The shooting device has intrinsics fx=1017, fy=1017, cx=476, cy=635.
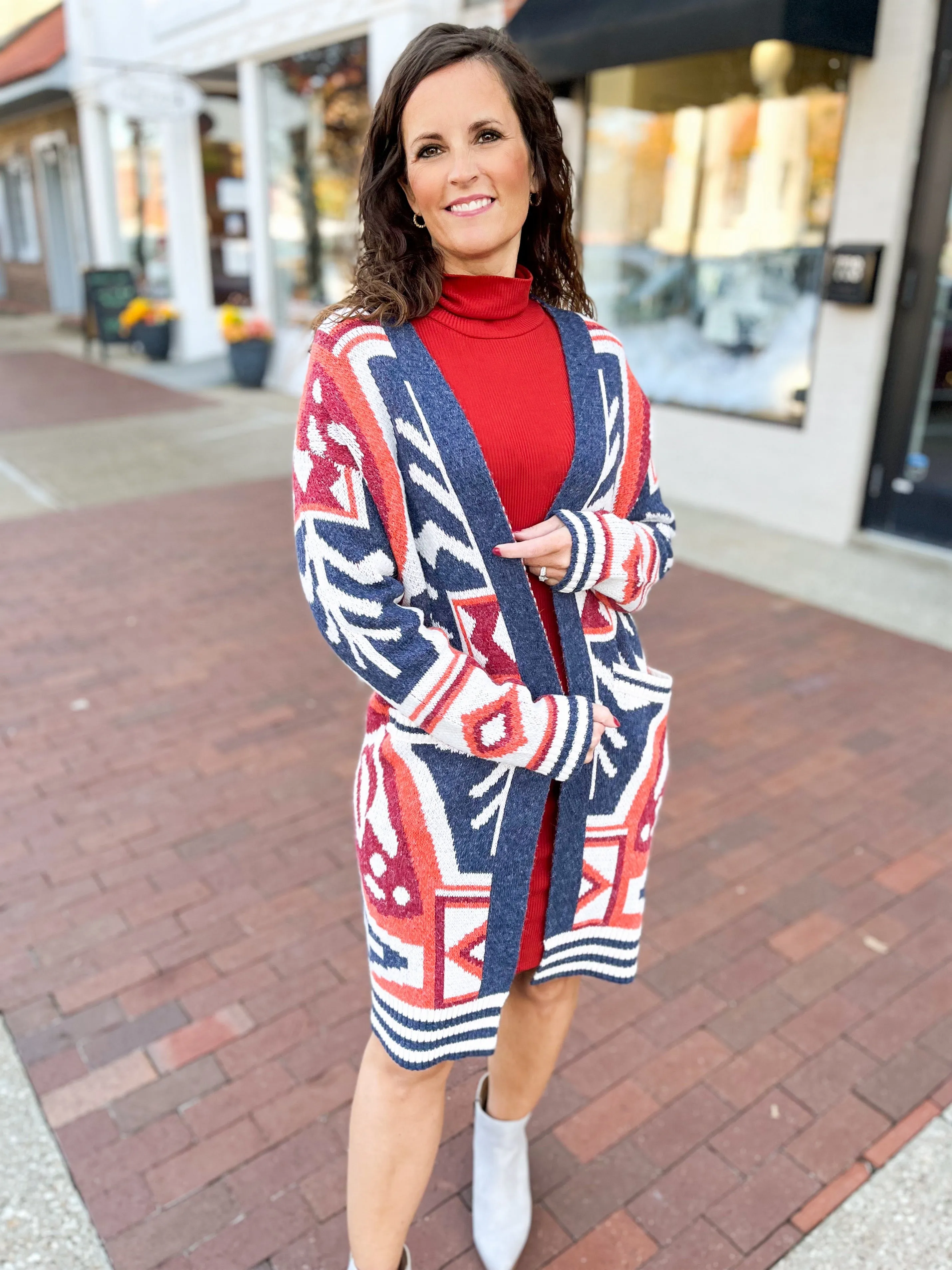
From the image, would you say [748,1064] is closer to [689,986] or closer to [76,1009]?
[689,986]

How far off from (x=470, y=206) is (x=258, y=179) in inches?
402

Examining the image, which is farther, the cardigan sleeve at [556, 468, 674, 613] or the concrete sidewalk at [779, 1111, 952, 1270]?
the concrete sidewalk at [779, 1111, 952, 1270]

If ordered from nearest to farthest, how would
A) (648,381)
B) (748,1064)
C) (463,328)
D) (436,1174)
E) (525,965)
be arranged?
(463,328), (525,965), (436,1174), (748,1064), (648,381)

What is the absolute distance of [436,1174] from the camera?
205cm

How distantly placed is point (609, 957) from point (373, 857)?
1.58 ft

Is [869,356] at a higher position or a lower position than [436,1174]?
higher

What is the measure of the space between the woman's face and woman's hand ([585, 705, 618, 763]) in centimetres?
65

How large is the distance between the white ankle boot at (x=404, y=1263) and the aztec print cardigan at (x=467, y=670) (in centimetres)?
45

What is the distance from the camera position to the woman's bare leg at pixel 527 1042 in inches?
69.1

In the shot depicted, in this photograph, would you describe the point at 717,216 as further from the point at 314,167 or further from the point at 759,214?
the point at 314,167

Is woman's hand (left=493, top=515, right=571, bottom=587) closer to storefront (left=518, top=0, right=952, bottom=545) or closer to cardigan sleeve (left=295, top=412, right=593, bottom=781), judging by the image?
cardigan sleeve (left=295, top=412, right=593, bottom=781)

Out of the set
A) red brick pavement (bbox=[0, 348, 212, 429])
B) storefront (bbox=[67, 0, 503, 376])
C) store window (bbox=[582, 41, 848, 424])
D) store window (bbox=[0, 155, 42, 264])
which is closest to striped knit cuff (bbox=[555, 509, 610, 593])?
store window (bbox=[582, 41, 848, 424])

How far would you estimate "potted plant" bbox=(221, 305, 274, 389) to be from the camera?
1066cm

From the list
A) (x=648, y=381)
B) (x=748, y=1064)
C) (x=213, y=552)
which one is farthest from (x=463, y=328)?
(x=648, y=381)
